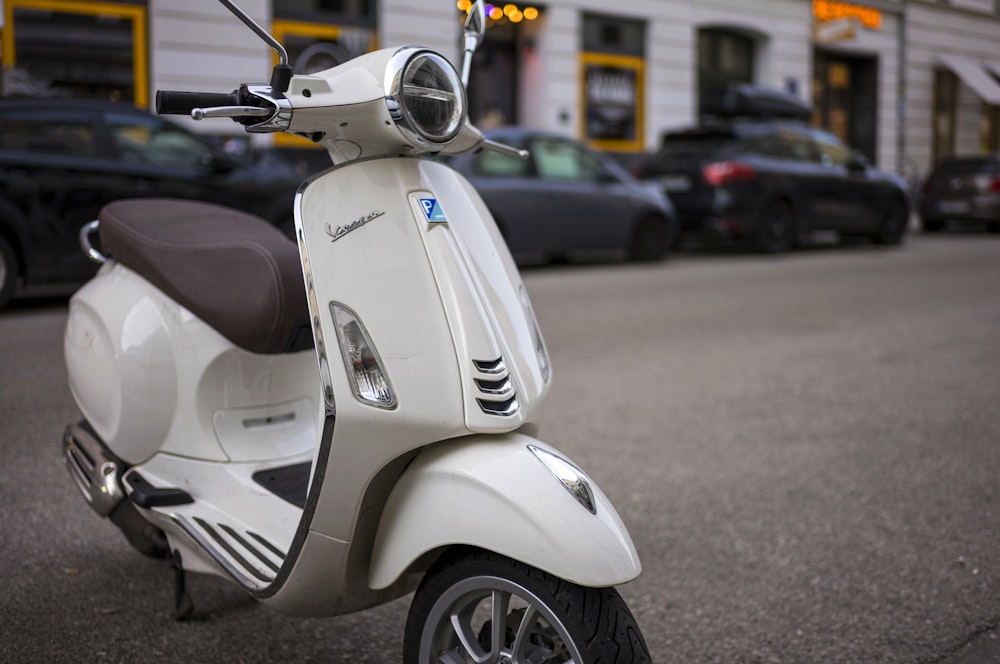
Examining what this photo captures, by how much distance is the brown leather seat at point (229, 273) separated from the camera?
2822 millimetres

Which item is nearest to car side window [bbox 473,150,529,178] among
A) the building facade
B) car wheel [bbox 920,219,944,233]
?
the building facade

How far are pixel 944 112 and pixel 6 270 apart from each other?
85.9ft

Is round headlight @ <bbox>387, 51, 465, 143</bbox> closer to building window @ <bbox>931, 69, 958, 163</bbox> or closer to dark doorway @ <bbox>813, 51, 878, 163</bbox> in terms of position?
dark doorway @ <bbox>813, 51, 878, 163</bbox>

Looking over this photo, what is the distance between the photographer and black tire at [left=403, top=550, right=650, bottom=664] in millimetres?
1956

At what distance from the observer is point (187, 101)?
2219 mm

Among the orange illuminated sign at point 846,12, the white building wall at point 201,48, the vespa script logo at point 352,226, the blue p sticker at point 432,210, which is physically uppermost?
the orange illuminated sign at point 846,12

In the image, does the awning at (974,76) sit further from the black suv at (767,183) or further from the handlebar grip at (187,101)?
the handlebar grip at (187,101)

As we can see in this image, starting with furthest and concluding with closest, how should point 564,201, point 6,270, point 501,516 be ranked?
1. point 564,201
2. point 6,270
3. point 501,516

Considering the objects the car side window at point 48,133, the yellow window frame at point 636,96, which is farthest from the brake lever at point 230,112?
the yellow window frame at point 636,96

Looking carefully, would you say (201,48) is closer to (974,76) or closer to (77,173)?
(77,173)

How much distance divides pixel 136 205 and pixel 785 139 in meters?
12.6

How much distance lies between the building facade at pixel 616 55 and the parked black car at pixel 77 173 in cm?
221

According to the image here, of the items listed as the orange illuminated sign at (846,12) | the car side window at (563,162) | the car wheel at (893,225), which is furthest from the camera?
the orange illuminated sign at (846,12)

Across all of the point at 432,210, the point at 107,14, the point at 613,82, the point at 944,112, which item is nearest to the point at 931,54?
the point at 944,112
